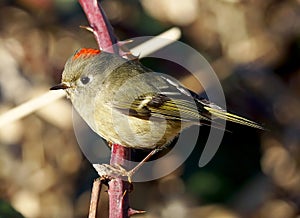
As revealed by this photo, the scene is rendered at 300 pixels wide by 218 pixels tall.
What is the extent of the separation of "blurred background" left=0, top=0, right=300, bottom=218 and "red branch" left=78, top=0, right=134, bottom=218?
1.52 m

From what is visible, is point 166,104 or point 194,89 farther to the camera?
point 194,89

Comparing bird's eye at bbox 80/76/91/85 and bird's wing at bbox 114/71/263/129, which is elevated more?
bird's eye at bbox 80/76/91/85

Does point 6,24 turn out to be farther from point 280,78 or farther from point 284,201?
point 284,201

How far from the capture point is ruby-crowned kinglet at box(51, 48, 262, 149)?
271cm

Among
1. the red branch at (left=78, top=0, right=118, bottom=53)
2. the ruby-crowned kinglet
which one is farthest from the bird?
the red branch at (left=78, top=0, right=118, bottom=53)

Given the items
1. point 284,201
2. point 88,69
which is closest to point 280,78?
point 284,201

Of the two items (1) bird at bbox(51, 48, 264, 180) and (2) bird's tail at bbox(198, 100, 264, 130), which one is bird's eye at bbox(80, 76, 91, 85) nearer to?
(1) bird at bbox(51, 48, 264, 180)

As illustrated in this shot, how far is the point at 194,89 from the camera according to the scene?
12.4 feet

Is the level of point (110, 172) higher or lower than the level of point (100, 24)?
lower

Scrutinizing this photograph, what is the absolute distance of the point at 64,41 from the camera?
425 centimetres

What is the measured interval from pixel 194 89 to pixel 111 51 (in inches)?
58.8

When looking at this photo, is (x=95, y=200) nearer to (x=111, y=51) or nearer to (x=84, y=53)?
(x=111, y=51)

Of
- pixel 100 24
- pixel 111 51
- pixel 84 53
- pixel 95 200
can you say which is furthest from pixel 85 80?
pixel 95 200

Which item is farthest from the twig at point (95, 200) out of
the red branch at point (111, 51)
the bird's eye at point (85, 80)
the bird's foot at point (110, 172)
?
the bird's eye at point (85, 80)
